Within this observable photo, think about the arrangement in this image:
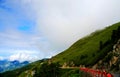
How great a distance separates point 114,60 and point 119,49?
8.84m

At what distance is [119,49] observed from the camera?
652 feet

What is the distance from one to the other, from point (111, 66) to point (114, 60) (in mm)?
4709

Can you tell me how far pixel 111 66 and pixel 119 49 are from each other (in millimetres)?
12659

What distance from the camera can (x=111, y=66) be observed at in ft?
646

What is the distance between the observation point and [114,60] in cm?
19538
